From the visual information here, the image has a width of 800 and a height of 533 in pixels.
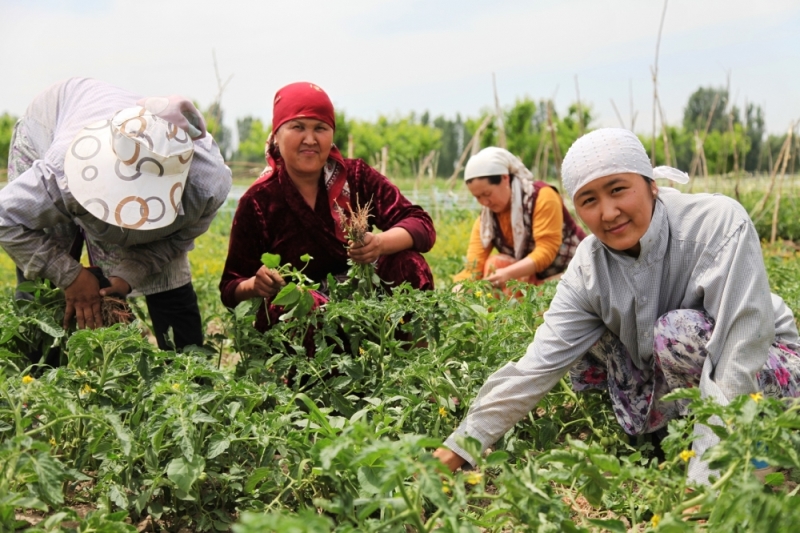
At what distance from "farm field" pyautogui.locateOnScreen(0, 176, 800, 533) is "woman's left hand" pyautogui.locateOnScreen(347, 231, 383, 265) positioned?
15 centimetres

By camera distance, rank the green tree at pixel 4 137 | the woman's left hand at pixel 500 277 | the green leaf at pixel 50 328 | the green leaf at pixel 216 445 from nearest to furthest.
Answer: the green leaf at pixel 216 445 → the green leaf at pixel 50 328 → the woman's left hand at pixel 500 277 → the green tree at pixel 4 137

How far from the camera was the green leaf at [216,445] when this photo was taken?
1826 millimetres

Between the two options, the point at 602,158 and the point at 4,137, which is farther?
the point at 4,137

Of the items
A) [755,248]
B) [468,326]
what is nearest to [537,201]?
[468,326]

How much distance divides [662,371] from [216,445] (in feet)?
3.73

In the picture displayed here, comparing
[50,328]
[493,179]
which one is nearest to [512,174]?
[493,179]

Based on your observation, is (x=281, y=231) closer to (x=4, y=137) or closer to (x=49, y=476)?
(x=49, y=476)

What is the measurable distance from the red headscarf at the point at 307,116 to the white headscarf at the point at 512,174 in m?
1.23

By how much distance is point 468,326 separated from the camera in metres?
2.44

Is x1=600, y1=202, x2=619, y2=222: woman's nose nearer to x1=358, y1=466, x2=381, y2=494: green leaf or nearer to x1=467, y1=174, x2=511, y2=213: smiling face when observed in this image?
x1=358, y1=466, x2=381, y2=494: green leaf

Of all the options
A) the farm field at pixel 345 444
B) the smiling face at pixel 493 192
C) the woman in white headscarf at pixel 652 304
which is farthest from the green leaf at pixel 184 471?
the smiling face at pixel 493 192

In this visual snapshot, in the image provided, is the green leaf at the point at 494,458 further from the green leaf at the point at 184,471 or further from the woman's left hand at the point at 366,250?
the woman's left hand at the point at 366,250

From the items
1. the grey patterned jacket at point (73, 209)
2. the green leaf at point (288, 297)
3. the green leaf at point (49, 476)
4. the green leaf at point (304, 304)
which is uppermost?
the grey patterned jacket at point (73, 209)

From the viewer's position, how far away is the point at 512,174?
4355mm
